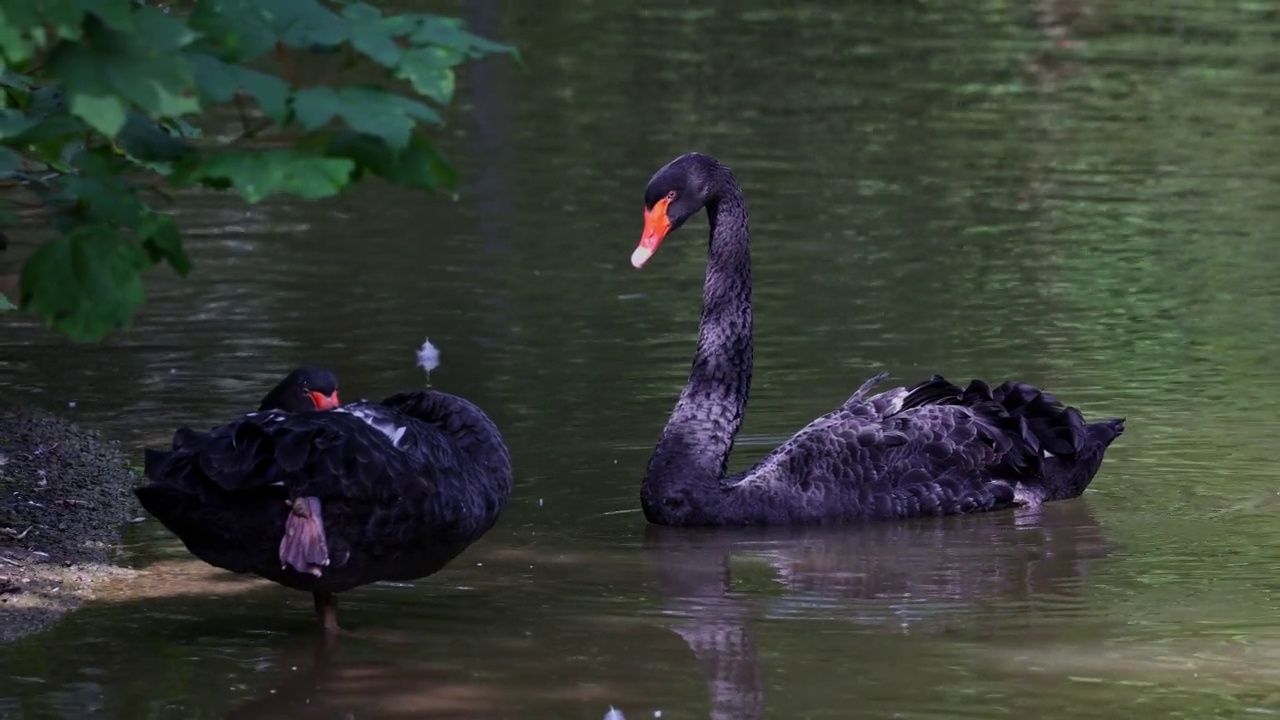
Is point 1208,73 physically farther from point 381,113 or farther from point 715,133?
point 381,113

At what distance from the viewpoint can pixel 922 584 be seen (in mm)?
6484

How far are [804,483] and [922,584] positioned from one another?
904 millimetres

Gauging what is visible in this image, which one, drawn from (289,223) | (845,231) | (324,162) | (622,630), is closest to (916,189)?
(845,231)

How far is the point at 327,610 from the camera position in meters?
5.89

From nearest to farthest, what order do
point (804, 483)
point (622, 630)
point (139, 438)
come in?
point (622, 630), point (804, 483), point (139, 438)

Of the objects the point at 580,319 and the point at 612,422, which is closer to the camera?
the point at 612,422

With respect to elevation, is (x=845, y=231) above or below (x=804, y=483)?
above

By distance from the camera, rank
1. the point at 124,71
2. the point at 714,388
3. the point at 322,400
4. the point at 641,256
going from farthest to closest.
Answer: the point at 714,388 < the point at 641,256 < the point at 322,400 < the point at 124,71

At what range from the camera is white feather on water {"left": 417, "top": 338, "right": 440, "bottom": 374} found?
928cm

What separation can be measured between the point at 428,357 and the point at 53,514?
2.71m

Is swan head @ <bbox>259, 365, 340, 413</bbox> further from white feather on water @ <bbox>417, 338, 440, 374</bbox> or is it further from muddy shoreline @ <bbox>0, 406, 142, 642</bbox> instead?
white feather on water @ <bbox>417, 338, 440, 374</bbox>

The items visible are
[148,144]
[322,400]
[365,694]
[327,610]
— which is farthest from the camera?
[322,400]

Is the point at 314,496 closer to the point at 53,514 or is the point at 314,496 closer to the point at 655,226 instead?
the point at 53,514

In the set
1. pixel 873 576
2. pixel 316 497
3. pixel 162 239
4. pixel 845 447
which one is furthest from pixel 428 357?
pixel 162 239
